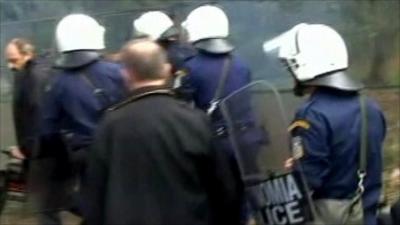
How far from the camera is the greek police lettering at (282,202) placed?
5633mm

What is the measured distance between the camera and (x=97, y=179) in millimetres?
5590

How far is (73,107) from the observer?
802 centimetres

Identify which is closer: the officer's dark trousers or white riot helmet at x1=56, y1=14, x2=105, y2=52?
white riot helmet at x1=56, y1=14, x2=105, y2=52

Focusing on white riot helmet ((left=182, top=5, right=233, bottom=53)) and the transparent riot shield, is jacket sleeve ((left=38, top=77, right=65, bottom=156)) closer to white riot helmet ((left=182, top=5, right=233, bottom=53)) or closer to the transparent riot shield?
white riot helmet ((left=182, top=5, right=233, bottom=53))

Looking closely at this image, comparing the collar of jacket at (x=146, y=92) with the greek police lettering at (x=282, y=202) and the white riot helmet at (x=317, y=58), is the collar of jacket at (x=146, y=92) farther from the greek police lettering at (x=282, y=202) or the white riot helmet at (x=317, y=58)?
the white riot helmet at (x=317, y=58)

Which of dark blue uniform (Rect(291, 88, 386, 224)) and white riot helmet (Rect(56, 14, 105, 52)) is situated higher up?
white riot helmet (Rect(56, 14, 105, 52))

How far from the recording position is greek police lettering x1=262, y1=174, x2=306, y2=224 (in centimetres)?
563

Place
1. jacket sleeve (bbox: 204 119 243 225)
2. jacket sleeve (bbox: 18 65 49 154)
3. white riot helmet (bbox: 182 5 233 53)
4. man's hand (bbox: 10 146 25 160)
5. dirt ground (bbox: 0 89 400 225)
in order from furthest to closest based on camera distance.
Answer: dirt ground (bbox: 0 89 400 225) < man's hand (bbox: 10 146 25 160) < jacket sleeve (bbox: 18 65 49 154) < white riot helmet (bbox: 182 5 233 53) < jacket sleeve (bbox: 204 119 243 225)

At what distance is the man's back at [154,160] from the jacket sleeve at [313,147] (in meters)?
0.48

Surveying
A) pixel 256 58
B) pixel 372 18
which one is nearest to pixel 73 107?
pixel 256 58

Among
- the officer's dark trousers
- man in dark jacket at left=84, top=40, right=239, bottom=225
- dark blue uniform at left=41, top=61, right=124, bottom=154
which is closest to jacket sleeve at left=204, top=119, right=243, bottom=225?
man in dark jacket at left=84, top=40, right=239, bottom=225

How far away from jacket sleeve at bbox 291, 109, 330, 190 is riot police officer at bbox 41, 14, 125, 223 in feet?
7.15

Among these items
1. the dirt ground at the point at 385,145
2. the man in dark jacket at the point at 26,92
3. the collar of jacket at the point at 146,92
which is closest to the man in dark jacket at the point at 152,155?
the collar of jacket at the point at 146,92

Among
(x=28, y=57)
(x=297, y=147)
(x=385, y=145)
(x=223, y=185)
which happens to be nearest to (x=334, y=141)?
(x=297, y=147)
